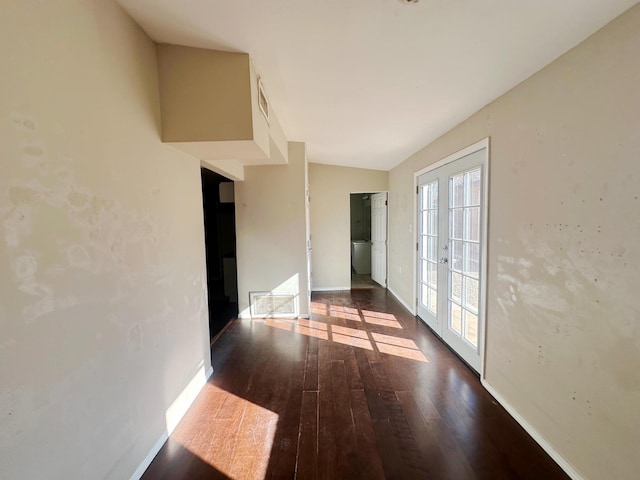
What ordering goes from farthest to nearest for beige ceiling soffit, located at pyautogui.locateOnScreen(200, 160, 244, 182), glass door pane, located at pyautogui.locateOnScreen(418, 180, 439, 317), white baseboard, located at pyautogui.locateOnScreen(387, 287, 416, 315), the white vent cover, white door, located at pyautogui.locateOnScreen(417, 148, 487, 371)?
white baseboard, located at pyautogui.locateOnScreen(387, 287, 416, 315), the white vent cover, glass door pane, located at pyautogui.locateOnScreen(418, 180, 439, 317), beige ceiling soffit, located at pyautogui.locateOnScreen(200, 160, 244, 182), white door, located at pyautogui.locateOnScreen(417, 148, 487, 371)

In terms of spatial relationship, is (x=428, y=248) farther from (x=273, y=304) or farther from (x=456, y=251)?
(x=273, y=304)

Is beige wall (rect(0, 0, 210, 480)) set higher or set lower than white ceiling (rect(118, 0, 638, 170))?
lower

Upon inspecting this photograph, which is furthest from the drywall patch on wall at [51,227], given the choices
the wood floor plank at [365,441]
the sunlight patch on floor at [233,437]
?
the wood floor plank at [365,441]

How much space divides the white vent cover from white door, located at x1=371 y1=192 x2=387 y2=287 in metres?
2.31

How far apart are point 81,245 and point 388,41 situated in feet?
5.93

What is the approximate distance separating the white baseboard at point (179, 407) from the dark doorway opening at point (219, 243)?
227 centimetres

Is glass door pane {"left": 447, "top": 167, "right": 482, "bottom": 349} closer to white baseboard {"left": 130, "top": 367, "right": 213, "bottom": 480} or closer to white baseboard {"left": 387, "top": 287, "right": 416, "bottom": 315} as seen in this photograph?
white baseboard {"left": 387, "top": 287, "right": 416, "bottom": 315}

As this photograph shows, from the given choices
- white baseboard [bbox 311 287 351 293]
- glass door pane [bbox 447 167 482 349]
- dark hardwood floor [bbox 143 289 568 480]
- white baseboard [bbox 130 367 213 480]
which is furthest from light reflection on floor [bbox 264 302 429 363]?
white baseboard [bbox 130 367 213 480]

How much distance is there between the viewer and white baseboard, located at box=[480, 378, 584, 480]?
148 cm

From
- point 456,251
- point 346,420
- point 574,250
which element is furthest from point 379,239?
point 574,250

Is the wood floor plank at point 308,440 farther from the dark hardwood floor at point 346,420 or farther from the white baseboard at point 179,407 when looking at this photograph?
the white baseboard at point 179,407

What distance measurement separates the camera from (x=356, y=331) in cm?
341

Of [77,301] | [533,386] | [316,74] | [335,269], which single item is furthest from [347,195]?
[77,301]

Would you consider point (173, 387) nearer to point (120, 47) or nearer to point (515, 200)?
point (120, 47)
